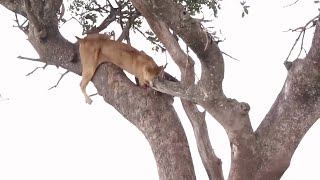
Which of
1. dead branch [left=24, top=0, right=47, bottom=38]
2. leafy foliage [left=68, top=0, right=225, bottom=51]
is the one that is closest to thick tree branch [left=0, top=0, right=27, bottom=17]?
dead branch [left=24, top=0, right=47, bottom=38]

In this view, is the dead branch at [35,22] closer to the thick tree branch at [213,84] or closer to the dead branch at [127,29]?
the dead branch at [127,29]

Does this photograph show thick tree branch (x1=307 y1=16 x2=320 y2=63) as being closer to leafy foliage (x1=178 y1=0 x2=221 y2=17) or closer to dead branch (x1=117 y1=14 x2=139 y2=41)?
leafy foliage (x1=178 y1=0 x2=221 y2=17)

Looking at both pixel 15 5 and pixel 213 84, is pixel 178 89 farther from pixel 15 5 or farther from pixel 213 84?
pixel 15 5

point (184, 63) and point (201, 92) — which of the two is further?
point (184, 63)

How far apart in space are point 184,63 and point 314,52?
0.58 metres

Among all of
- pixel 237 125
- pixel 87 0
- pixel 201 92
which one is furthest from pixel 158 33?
pixel 87 0

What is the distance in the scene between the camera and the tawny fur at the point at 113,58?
2760 millimetres

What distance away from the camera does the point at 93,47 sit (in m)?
2.89

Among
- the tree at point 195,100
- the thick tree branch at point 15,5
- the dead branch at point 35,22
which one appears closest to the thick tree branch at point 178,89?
the tree at point 195,100

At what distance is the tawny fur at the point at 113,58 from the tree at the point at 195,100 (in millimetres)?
53

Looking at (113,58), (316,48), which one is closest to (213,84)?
(316,48)

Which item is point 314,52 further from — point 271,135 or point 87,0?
point 87,0

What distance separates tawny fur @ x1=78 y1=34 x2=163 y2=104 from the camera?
109 inches

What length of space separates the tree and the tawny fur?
53 millimetres
